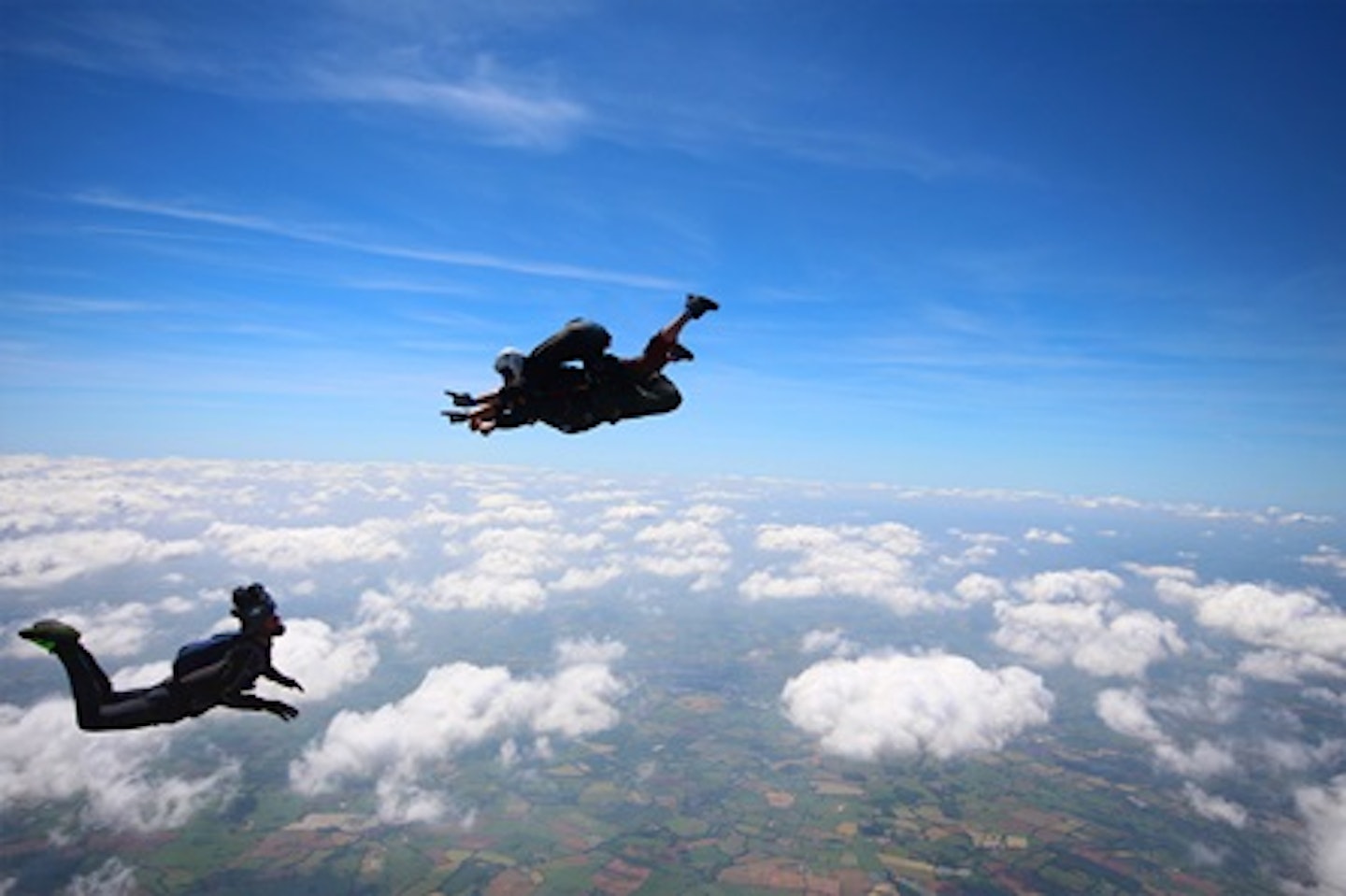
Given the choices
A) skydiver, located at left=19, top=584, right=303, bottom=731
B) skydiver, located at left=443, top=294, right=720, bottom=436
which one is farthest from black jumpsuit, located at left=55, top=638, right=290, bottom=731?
skydiver, located at left=443, top=294, right=720, bottom=436

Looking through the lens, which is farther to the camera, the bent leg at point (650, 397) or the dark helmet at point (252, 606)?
the bent leg at point (650, 397)

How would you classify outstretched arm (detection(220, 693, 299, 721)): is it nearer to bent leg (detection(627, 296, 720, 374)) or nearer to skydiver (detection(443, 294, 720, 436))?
A: skydiver (detection(443, 294, 720, 436))

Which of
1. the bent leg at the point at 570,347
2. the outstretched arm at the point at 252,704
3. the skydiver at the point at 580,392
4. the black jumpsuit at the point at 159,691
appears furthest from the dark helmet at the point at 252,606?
the bent leg at the point at 570,347

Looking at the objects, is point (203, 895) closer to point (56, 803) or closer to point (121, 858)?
point (121, 858)

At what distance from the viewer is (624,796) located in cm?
16938

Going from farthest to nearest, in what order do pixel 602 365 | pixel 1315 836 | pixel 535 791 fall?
pixel 535 791 → pixel 1315 836 → pixel 602 365

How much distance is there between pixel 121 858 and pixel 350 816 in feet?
147

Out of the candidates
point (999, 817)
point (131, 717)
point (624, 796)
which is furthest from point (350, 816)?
point (131, 717)

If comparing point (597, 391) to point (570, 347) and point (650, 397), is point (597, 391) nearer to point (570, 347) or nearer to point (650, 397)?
point (650, 397)

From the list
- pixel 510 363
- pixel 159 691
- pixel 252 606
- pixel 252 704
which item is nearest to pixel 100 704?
pixel 159 691

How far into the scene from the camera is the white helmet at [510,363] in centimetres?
666

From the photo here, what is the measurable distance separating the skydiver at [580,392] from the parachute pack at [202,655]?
320cm

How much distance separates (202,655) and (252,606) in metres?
0.89

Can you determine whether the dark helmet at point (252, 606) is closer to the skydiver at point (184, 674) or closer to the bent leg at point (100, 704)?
the skydiver at point (184, 674)
